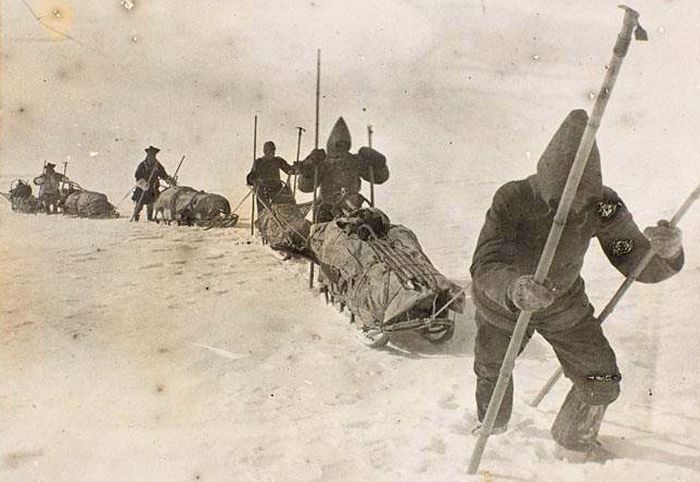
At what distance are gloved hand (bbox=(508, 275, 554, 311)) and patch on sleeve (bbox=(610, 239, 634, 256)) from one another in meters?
0.71

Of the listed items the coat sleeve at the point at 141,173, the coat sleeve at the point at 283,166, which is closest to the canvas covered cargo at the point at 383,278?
the coat sleeve at the point at 283,166

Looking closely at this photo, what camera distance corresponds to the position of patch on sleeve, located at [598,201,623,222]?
2773mm

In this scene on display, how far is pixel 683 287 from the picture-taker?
518 centimetres

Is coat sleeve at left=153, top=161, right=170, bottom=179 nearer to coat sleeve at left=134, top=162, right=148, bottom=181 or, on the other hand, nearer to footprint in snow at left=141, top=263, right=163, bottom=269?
coat sleeve at left=134, top=162, right=148, bottom=181

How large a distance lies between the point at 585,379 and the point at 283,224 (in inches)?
179

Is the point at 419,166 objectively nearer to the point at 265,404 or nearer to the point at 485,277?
the point at 265,404

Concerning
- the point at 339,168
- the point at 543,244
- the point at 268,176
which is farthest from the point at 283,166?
the point at 543,244

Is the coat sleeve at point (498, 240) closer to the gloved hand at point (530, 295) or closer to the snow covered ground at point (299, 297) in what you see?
the gloved hand at point (530, 295)

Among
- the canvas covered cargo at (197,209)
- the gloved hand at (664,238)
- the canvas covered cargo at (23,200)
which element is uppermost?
the gloved hand at (664,238)

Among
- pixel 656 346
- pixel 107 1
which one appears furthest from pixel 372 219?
pixel 107 1

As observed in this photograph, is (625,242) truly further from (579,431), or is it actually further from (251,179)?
(251,179)

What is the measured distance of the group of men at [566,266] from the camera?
2.66 meters

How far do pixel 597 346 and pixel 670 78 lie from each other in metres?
3.34

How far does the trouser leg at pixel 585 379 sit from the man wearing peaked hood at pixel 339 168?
374 centimetres
